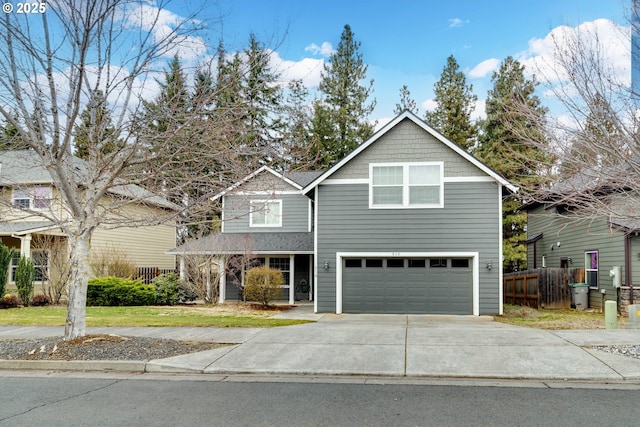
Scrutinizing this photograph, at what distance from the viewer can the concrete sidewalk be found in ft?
26.9

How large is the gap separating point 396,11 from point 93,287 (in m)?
15.0

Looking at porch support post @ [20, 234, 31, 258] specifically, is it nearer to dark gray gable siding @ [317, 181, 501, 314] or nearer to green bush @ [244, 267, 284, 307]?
green bush @ [244, 267, 284, 307]

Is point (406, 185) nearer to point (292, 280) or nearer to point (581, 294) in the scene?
point (292, 280)

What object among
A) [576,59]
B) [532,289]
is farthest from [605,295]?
[576,59]

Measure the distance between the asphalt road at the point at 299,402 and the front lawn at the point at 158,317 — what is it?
5171mm

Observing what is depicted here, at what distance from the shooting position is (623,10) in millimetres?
9375

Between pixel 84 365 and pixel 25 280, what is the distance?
12.3 metres

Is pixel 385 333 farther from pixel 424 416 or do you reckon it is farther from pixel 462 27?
pixel 462 27

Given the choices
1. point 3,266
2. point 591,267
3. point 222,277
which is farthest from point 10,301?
point 591,267

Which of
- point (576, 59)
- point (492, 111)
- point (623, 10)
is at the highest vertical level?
point (492, 111)

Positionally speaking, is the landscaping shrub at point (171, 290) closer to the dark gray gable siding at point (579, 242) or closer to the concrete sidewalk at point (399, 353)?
the concrete sidewalk at point (399, 353)

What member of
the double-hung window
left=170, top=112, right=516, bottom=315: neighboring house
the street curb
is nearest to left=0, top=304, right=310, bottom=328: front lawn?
left=170, top=112, right=516, bottom=315: neighboring house

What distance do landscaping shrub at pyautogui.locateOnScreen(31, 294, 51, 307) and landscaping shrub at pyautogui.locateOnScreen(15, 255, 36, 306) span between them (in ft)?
0.94

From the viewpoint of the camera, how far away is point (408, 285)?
16688 mm
